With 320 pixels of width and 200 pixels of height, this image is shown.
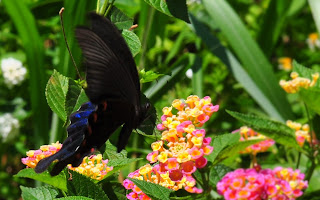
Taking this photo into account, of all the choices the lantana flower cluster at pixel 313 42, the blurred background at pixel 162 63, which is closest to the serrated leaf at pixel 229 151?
the blurred background at pixel 162 63

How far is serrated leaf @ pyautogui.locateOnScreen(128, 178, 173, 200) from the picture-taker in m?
0.85

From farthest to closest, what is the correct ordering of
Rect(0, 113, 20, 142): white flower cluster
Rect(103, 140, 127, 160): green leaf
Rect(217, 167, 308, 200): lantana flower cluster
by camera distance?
Rect(0, 113, 20, 142): white flower cluster
Rect(217, 167, 308, 200): lantana flower cluster
Rect(103, 140, 127, 160): green leaf

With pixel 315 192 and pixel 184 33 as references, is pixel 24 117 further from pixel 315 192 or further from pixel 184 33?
pixel 315 192

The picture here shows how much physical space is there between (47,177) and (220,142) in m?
0.44

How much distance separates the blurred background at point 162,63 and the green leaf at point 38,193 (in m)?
0.66

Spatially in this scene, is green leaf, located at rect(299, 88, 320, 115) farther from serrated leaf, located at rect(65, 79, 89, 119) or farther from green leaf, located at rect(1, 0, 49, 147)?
green leaf, located at rect(1, 0, 49, 147)

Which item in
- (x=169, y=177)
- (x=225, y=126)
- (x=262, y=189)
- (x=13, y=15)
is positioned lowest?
(x=225, y=126)

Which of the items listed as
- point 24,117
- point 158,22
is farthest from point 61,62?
point 24,117

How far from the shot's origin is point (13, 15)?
81.4 inches

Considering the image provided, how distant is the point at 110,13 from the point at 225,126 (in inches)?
54.3

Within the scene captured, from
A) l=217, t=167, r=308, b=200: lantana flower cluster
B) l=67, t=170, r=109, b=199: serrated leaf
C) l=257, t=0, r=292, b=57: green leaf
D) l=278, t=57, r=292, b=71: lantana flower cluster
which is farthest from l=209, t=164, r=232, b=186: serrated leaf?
l=278, t=57, r=292, b=71: lantana flower cluster

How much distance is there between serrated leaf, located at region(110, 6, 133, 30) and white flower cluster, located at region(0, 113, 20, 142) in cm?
139

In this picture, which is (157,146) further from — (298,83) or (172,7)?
(298,83)

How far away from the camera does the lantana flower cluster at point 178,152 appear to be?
0.95 m
